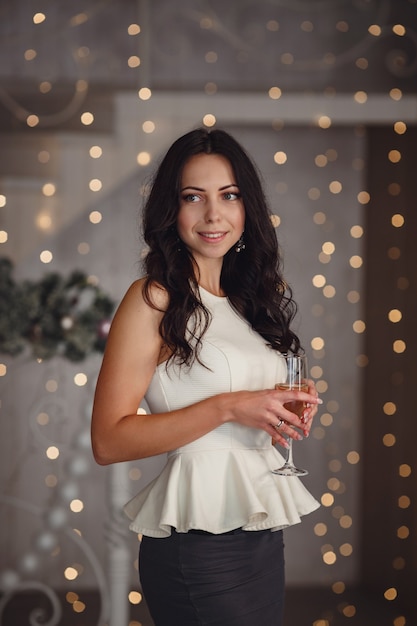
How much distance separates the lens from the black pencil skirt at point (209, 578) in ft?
5.50

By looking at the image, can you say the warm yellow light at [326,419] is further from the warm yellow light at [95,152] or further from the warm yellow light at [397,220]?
the warm yellow light at [95,152]

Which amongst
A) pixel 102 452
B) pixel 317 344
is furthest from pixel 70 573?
pixel 102 452

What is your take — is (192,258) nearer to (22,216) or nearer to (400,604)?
(22,216)

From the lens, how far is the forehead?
1806mm

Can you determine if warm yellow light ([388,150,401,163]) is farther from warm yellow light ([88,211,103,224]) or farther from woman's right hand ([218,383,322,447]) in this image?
woman's right hand ([218,383,322,447])

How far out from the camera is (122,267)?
368 cm

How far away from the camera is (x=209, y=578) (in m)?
1.67

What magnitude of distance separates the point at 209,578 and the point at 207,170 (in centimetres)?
86

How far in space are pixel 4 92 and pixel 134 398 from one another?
2.33 metres

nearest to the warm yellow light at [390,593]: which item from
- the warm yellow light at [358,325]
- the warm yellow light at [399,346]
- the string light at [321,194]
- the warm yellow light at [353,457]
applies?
the string light at [321,194]

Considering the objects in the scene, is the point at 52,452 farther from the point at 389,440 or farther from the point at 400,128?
the point at 400,128

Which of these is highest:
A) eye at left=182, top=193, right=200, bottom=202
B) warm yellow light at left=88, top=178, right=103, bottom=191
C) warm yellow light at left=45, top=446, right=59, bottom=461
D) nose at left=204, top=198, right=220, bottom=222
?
warm yellow light at left=88, top=178, right=103, bottom=191

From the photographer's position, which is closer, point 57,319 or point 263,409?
point 263,409

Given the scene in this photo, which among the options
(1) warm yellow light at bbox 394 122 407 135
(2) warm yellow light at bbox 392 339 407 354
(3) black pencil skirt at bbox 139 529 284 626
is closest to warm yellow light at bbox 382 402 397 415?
(2) warm yellow light at bbox 392 339 407 354
